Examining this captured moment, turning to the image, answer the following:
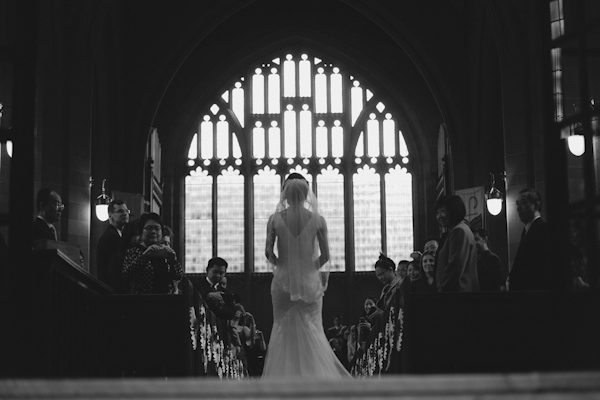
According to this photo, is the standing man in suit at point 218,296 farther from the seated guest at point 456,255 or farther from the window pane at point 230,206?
the window pane at point 230,206

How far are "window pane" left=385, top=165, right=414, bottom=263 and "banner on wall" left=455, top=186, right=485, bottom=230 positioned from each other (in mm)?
5485

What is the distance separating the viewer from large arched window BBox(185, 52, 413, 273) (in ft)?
77.7

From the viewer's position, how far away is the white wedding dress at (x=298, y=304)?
26.9ft

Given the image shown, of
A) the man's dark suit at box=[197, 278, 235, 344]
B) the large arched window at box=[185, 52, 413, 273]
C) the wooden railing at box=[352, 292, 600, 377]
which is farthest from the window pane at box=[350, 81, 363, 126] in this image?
the wooden railing at box=[352, 292, 600, 377]

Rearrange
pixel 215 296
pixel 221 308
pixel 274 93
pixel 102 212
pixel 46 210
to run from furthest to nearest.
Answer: pixel 274 93 < pixel 102 212 < pixel 221 308 < pixel 215 296 < pixel 46 210

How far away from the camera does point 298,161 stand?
936 inches

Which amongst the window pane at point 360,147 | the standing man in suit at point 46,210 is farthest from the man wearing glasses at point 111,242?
the window pane at point 360,147

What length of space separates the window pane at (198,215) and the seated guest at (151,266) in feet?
49.0

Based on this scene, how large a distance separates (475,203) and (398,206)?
20.0 ft

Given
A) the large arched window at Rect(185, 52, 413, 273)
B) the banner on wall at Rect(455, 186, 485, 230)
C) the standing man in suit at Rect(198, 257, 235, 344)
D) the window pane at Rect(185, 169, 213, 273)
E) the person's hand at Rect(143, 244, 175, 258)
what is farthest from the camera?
the large arched window at Rect(185, 52, 413, 273)

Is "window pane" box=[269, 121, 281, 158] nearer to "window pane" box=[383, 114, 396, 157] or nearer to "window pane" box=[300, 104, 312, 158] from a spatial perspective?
"window pane" box=[300, 104, 312, 158]

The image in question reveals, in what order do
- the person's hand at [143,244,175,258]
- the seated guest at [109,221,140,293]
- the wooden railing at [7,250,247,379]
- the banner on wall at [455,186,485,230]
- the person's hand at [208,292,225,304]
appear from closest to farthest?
the wooden railing at [7,250,247,379] → the person's hand at [143,244,175,258] → the seated guest at [109,221,140,293] → the person's hand at [208,292,225,304] → the banner on wall at [455,186,485,230]

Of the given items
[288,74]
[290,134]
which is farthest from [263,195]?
[288,74]

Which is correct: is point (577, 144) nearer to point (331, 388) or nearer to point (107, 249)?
point (107, 249)
